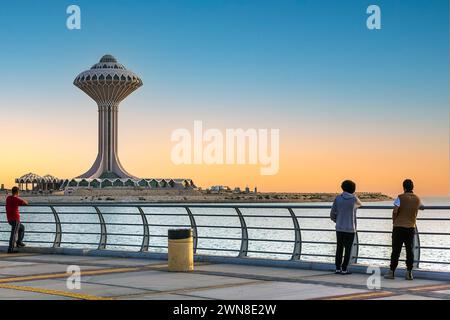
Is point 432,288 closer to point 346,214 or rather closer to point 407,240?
point 407,240

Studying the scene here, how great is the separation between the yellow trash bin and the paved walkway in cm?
31

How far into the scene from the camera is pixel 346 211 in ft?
57.2

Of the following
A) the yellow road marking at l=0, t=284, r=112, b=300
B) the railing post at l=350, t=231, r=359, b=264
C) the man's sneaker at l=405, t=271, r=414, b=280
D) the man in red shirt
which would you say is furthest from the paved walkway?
the man in red shirt

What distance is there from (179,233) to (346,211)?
4.05 meters

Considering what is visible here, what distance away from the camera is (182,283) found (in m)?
16.4

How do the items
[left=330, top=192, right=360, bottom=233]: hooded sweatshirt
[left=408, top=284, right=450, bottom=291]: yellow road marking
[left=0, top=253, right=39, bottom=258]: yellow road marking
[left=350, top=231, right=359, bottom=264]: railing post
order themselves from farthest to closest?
[left=0, top=253, right=39, bottom=258]: yellow road marking
[left=350, top=231, right=359, bottom=264]: railing post
[left=330, top=192, right=360, bottom=233]: hooded sweatshirt
[left=408, top=284, right=450, bottom=291]: yellow road marking

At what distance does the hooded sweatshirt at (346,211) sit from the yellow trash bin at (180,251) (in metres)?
3.67

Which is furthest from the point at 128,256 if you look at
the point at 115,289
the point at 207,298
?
the point at 207,298

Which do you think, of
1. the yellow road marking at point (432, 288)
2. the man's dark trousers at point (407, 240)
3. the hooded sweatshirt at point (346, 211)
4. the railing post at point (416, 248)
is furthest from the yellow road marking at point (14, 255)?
the yellow road marking at point (432, 288)

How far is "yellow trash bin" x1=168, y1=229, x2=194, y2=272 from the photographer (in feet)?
61.7

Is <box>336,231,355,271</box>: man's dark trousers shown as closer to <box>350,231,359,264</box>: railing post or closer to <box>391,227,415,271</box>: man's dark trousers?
<box>350,231,359,264</box>: railing post
